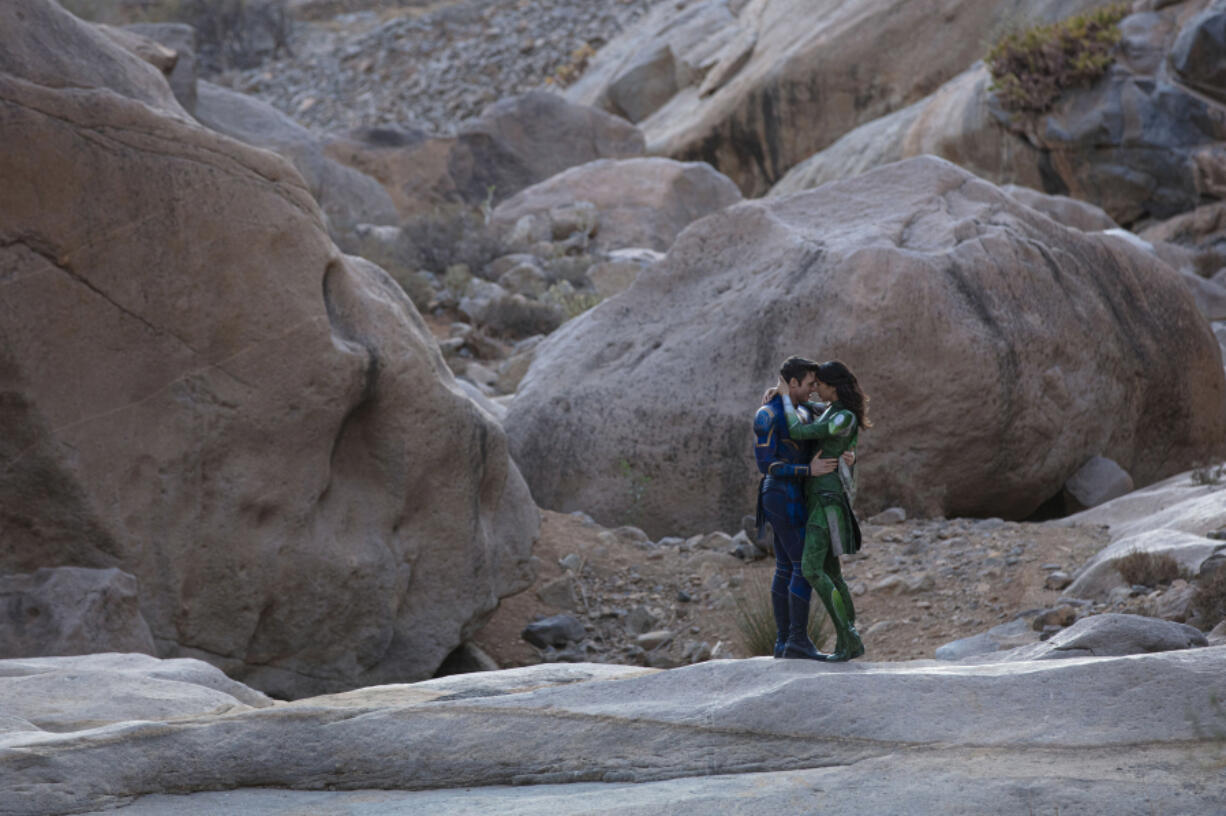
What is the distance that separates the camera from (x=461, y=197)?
23641mm

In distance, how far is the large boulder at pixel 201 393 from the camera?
610cm

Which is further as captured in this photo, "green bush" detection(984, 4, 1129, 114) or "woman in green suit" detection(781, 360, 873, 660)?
"green bush" detection(984, 4, 1129, 114)

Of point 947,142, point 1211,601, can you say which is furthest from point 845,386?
point 947,142


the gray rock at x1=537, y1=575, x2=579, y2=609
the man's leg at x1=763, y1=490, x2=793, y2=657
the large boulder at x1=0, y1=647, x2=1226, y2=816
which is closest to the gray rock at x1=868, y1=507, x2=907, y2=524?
the gray rock at x1=537, y1=575, x2=579, y2=609

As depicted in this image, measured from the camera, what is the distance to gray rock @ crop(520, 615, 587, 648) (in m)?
8.03

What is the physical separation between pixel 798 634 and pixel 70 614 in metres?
3.48

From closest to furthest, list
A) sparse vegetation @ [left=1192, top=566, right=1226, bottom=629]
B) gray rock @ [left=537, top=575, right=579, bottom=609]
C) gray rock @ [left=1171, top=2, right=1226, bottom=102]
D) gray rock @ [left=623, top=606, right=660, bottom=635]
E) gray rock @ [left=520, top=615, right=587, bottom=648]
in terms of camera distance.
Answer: sparse vegetation @ [left=1192, top=566, right=1226, bottom=629], gray rock @ [left=520, top=615, right=587, bottom=648], gray rock @ [left=623, top=606, right=660, bottom=635], gray rock @ [left=537, top=575, right=579, bottom=609], gray rock @ [left=1171, top=2, right=1226, bottom=102]

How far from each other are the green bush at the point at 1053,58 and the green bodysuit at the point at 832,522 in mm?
15263

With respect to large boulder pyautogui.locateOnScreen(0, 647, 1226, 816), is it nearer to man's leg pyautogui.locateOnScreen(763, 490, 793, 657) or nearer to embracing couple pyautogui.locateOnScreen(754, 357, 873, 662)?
embracing couple pyautogui.locateOnScreen(754, 357, 873, 662)

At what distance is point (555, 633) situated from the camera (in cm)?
804

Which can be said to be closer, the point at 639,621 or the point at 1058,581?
the point at 1058,581

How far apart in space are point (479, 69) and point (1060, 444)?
3127cm

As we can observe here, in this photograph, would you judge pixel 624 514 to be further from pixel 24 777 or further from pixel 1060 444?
pixel 24 777

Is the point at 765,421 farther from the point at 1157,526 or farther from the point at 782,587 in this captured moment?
the point at 1157,526
